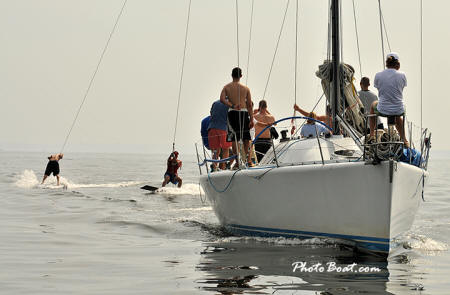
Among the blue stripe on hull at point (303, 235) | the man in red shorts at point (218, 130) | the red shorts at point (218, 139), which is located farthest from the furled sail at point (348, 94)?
the blue stripe on hull at point (303, 235)

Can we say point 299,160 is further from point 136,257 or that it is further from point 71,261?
point 71,261

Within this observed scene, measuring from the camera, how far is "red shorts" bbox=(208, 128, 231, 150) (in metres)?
13.7

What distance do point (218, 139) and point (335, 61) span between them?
8.73 feet

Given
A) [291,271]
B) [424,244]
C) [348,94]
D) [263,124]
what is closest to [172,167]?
[263,124]

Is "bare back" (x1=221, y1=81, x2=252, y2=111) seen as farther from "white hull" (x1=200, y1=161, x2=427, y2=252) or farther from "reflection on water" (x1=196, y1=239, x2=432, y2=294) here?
"reflection on water" (x1=196, y1=239, x2=432, y2=294)

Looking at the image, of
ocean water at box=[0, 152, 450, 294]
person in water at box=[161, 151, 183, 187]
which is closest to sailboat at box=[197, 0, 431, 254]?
ocean water at box=[0, 152, 450, 294]

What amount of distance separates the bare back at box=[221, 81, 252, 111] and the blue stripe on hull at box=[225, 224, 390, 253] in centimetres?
198

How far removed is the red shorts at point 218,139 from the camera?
13.7 meters

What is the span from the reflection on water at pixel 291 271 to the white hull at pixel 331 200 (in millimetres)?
308

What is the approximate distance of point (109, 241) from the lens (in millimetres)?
11492

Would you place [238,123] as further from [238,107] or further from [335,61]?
[335,61]

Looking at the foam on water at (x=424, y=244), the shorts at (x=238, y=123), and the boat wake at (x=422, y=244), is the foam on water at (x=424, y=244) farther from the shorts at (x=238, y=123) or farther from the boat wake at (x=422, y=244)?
the shorts at (x=238, y=123)

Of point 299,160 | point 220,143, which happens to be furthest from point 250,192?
point 220,143

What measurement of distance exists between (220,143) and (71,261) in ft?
16.3
